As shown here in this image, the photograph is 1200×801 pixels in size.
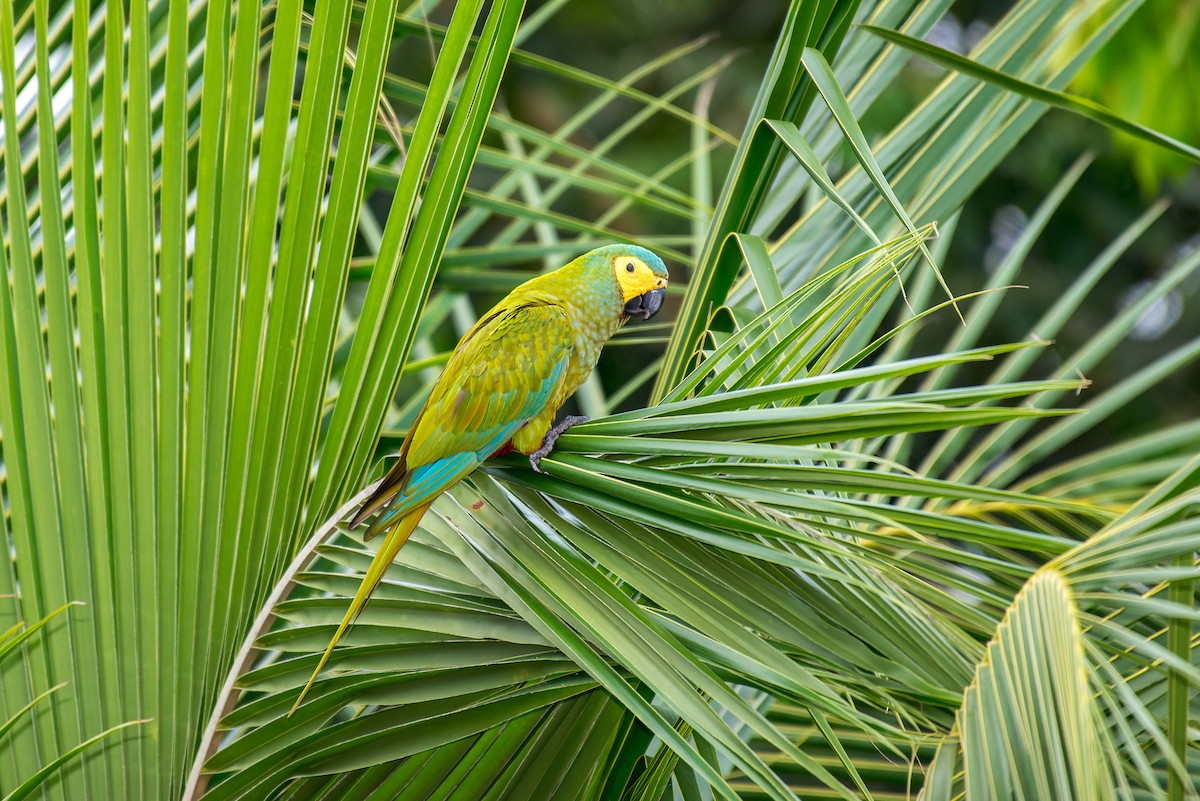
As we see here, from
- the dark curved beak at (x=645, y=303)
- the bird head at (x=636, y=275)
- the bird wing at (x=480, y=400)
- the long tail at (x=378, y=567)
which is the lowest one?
the long tail at (x=378, y=567)

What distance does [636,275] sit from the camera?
4.00 feet

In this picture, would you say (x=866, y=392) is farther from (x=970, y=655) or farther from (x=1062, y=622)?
(x=1062, y=622)

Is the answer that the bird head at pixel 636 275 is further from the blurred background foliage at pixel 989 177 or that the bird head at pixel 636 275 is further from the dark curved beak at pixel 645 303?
the blurred background foliage at pixel 989 177

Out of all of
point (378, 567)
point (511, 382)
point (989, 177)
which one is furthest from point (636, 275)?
point (989, 177)

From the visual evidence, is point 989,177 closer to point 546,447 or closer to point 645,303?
point 645,303

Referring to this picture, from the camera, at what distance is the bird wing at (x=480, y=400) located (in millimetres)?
829

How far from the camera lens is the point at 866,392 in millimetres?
1509

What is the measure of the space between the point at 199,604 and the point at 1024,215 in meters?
5.17

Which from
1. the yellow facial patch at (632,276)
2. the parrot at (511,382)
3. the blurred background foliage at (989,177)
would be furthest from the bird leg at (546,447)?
the blurred background foliage at (989,177)

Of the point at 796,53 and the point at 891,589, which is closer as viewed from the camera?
the point at 891,589

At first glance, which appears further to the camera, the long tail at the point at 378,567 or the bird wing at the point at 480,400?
the bird wing at the point at 480,400

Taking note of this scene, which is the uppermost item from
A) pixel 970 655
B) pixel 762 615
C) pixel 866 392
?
pixel 866 392

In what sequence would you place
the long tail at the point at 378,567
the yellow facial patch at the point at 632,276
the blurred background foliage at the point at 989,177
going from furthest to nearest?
the blurred background foliage at the point at 989,177 → the yellow facial patch at the point at 632,276 → the long tail at the point at 378,567

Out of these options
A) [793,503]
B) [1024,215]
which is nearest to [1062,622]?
[793,503]
